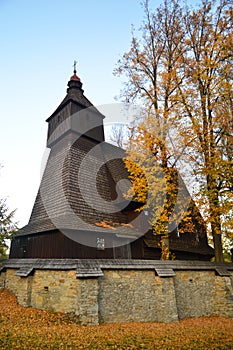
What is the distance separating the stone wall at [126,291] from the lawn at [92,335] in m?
0.60

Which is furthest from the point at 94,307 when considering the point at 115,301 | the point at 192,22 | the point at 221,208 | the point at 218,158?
the point at 192,22

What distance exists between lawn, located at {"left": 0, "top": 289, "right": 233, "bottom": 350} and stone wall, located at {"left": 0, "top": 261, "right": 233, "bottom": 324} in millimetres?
595

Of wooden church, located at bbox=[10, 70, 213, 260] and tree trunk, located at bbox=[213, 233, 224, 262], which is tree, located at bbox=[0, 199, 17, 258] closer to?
wooden church, located at bbox=[10, 70, 213, 260]

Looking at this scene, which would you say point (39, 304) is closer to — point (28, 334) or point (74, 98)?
point (28, 334)

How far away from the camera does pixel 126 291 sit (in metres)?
10.6

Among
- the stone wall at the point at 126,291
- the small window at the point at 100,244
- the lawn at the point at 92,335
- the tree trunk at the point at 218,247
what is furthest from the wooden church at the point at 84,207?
the lawn at the point at 92,335

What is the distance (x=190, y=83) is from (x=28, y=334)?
1578 centimetres

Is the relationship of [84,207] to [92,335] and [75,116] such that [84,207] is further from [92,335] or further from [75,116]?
[75,116]

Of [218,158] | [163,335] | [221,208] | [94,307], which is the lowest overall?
[163,335]

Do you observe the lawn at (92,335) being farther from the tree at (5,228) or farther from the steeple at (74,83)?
the steeple at (74,83)

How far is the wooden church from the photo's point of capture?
13.1m

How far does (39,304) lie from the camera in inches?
420

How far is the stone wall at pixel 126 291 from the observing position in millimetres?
9500

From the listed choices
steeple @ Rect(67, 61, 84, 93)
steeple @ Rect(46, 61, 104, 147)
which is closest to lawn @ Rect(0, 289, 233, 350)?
steeple @ Rect(46, 61, 104, 147)
